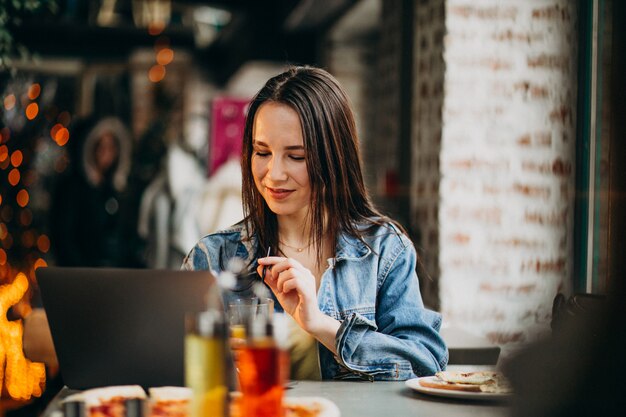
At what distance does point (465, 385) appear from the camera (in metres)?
1.55

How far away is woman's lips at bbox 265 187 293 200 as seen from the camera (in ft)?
6.33

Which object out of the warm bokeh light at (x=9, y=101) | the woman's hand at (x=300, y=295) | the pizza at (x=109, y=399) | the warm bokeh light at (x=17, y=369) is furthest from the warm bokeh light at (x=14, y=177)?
the pizza at (x=109, y=399)

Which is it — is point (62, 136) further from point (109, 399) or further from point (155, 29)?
point (109, 399)

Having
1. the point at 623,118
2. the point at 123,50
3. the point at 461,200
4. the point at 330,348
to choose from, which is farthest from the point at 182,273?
the point at 123,50

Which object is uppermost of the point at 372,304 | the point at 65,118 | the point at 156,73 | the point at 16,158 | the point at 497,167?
the point at 156,73

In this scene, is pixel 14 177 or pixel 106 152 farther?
pixel 14 177

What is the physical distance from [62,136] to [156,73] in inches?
45.2

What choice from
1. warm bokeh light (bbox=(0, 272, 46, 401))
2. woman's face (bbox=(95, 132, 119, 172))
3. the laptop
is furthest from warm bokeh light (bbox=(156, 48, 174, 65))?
the laptop

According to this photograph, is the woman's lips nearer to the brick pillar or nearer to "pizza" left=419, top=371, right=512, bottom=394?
"pizza" left=419, top=371, right=512, bottom=394

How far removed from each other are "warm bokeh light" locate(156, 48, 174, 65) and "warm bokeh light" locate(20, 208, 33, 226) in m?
2.00

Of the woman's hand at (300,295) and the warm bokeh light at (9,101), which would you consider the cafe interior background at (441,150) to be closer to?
the warm bokeh light at (9,101)

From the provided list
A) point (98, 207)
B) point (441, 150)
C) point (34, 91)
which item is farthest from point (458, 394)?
point (34, 91)

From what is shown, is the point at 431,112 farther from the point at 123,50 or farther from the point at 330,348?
the point at 123,50

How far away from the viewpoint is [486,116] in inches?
139
